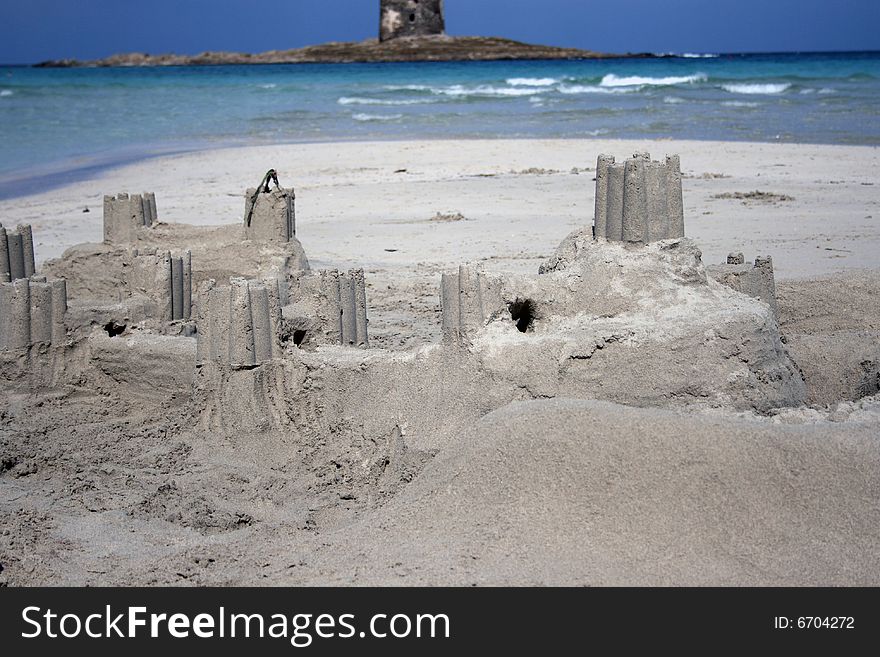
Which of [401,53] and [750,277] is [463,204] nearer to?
[750,277]

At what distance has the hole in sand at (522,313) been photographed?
193 inches

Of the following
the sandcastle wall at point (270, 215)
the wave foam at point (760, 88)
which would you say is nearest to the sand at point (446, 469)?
the sandcastle wall at point (270, 215)

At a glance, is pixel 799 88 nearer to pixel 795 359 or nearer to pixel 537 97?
pixel 537 97

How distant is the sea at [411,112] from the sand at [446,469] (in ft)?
37.7

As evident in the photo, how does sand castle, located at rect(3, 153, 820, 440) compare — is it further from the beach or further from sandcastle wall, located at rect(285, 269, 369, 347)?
the beach

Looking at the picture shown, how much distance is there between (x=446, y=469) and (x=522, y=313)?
1.10 m

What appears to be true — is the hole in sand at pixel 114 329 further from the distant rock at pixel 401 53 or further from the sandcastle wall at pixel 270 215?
the distant rock at pixel 401 53

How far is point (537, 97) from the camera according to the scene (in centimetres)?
3594

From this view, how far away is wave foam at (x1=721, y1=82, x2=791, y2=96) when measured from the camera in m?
34.3

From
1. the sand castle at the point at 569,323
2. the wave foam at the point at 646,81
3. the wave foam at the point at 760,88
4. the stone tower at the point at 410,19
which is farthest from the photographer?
the stone tower at the point at 410,19

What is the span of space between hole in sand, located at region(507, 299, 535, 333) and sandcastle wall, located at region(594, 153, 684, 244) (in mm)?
525

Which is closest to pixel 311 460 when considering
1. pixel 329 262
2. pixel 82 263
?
pixel 82 263

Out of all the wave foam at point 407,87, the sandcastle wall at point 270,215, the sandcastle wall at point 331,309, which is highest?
the wave foam at point 407,87

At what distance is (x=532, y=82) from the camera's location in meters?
44.4
